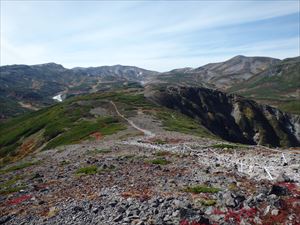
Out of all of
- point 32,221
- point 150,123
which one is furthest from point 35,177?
point 150,123

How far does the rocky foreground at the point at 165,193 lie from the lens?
2253cm

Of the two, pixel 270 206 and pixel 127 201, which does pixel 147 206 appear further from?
pixel 270 206

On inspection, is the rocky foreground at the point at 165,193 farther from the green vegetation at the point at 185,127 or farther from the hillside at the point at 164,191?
the green vegetation at the point at 185,127

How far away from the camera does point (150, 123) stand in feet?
362

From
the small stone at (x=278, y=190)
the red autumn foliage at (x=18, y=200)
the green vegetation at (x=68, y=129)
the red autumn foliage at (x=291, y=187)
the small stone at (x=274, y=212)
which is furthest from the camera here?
the green vegetation at (x=68, y=129)

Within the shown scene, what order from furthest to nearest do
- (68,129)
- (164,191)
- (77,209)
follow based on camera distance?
(68,129) < (164,191) < (77,209)

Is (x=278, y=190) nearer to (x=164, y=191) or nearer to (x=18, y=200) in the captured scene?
(x=164, y=191)

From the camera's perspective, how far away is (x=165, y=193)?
27.6 m

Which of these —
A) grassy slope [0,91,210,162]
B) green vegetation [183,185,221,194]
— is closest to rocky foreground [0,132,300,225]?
green vegetation [183,185,221,194]

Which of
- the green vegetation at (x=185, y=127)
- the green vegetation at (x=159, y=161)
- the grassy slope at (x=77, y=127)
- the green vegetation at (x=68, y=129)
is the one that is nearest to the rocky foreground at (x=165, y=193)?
the green vegetation at (x=159, y=161)

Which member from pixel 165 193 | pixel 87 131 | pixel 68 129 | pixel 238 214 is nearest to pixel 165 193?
pixel 165 193

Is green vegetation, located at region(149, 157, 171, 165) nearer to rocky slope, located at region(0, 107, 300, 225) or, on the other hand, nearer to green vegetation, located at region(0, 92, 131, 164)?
rocky slope, located at region(0, 107, 300, 225)

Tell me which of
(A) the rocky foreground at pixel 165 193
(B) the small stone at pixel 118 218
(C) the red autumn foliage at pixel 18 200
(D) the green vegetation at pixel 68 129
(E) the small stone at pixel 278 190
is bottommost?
(D) the green vegetation at pixel 68 129

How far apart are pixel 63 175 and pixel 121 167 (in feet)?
21.2
